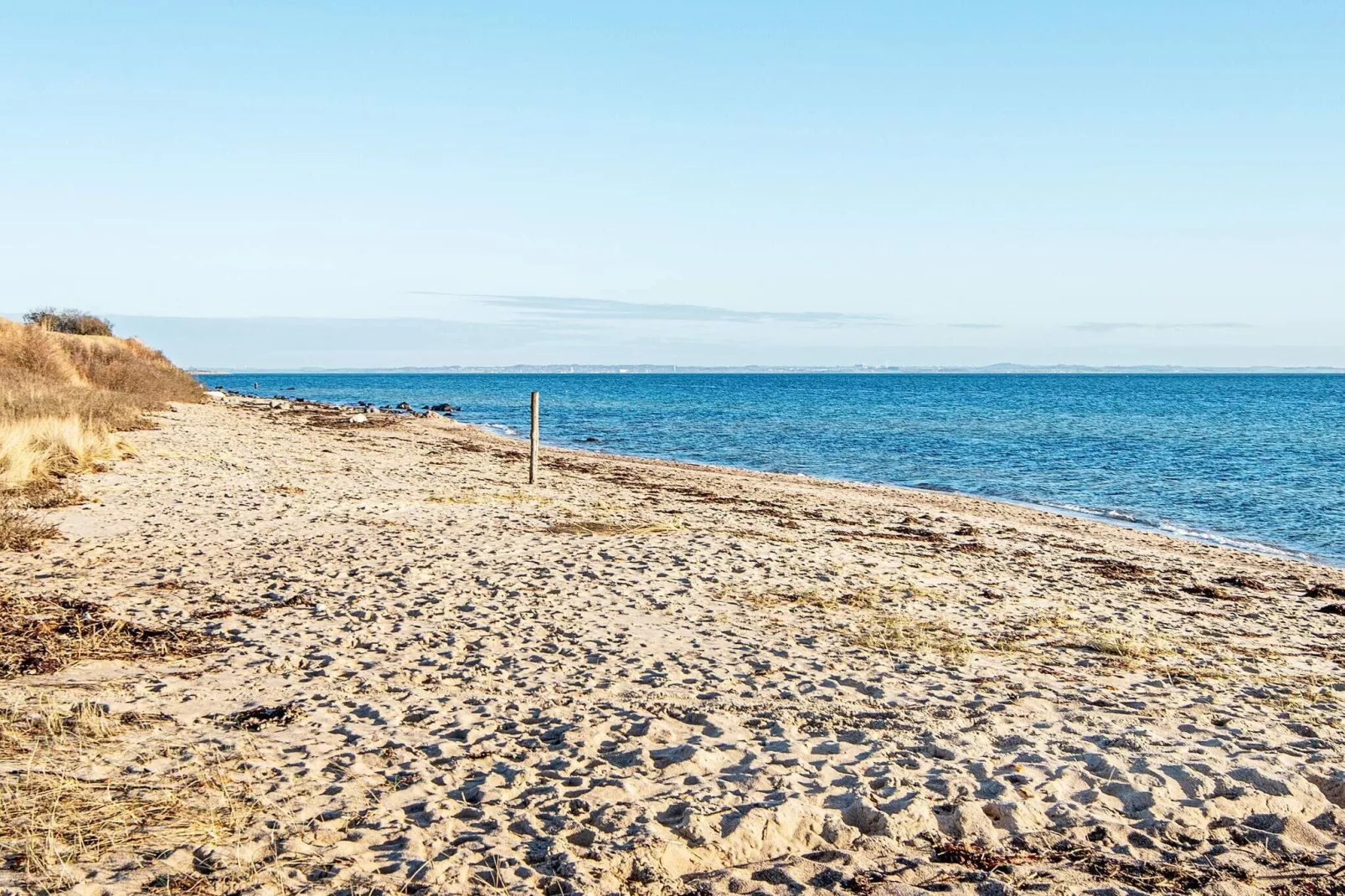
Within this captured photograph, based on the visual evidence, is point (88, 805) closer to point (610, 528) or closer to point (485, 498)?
point (610, 528)

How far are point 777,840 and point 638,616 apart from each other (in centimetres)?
463

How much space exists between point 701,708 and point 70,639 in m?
4.90

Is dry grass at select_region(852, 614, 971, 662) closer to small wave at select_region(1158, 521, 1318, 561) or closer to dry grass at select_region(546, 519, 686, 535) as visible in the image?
dry grass at select_region(546, 519, 686, 535)

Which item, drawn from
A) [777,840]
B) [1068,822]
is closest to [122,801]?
[777,840]

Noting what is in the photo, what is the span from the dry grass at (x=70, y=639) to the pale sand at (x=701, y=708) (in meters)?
0.29

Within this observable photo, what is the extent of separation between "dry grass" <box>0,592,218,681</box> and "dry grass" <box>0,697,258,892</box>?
4.52 ft

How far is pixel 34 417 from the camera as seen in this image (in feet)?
63.2

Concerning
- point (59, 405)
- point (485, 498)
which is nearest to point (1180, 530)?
point (485, 498)

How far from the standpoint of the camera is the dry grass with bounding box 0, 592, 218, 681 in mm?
7223

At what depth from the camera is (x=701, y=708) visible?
22.6 feet

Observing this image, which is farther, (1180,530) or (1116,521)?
(1116,521)

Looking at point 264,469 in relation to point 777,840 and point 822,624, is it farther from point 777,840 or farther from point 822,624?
point 777,840

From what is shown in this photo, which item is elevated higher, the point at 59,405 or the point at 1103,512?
the point at 59,405

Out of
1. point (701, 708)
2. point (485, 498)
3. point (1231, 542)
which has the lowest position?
point (1231, 542)
